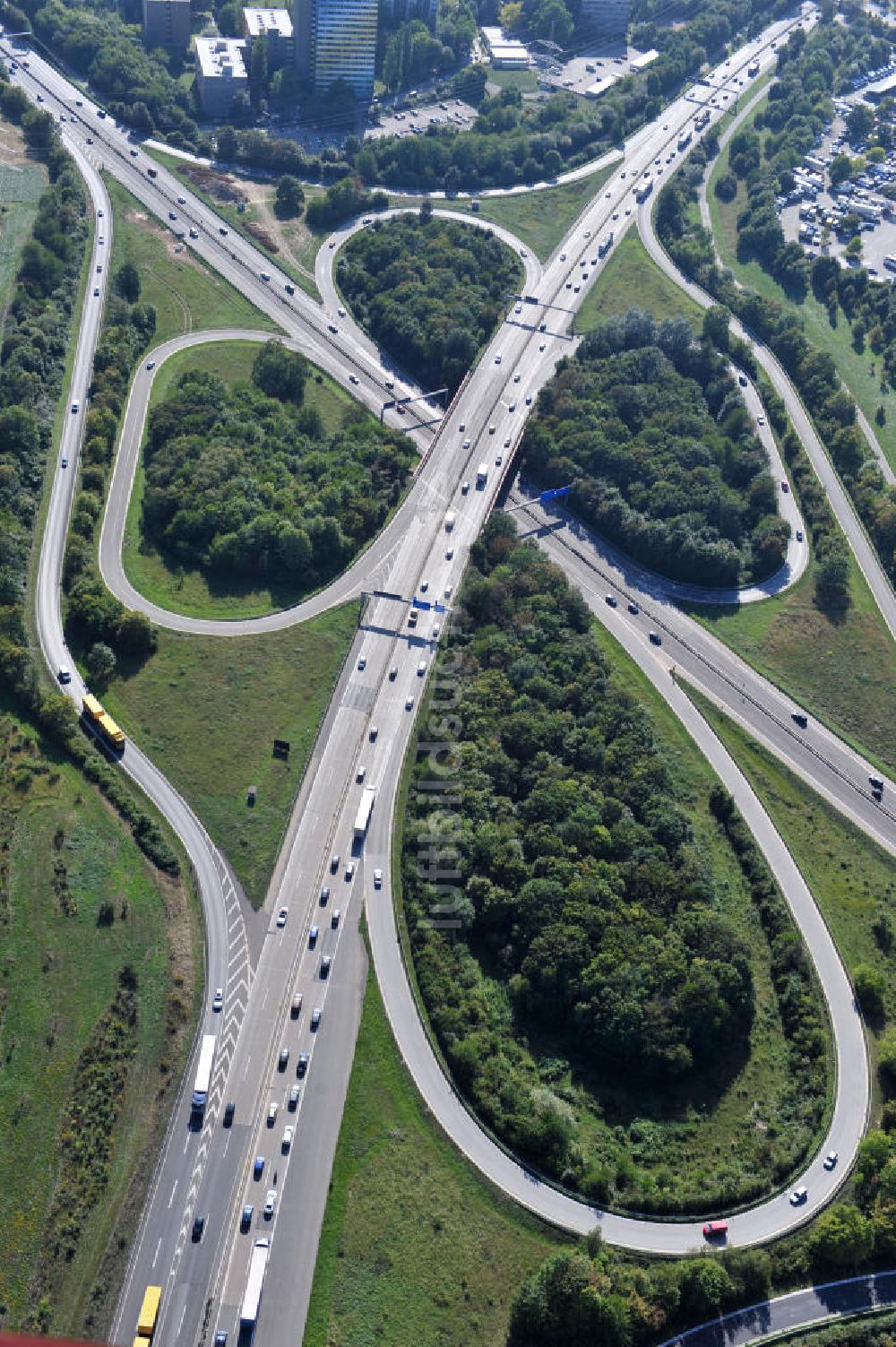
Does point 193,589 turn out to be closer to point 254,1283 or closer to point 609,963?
point 609,963

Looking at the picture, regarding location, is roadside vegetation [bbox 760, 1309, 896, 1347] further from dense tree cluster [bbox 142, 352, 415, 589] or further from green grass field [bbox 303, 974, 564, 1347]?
dense tree cluster [bbox 142, 352, 415, 589]

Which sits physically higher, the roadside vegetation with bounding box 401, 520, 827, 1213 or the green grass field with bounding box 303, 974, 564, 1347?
the roadside vegetation with bounding box 401, 520, 827, 1213

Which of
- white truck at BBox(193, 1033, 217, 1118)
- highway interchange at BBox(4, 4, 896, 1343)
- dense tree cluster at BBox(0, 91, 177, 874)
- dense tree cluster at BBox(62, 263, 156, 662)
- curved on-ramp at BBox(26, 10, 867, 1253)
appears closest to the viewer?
highway interchange at BBox(4, 4, 896, 1343)

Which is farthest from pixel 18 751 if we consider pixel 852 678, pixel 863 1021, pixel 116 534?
pixel 852 678

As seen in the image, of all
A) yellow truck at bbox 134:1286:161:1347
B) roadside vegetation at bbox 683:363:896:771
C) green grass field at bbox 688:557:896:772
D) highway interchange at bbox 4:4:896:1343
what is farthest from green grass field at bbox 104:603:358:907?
roadside vegetation at bbox 683:363:896:771

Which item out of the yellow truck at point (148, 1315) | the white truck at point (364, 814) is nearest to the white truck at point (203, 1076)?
the yellow truck at point (148, 1315)

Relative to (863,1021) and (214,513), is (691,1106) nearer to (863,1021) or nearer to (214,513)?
(863,1021)
